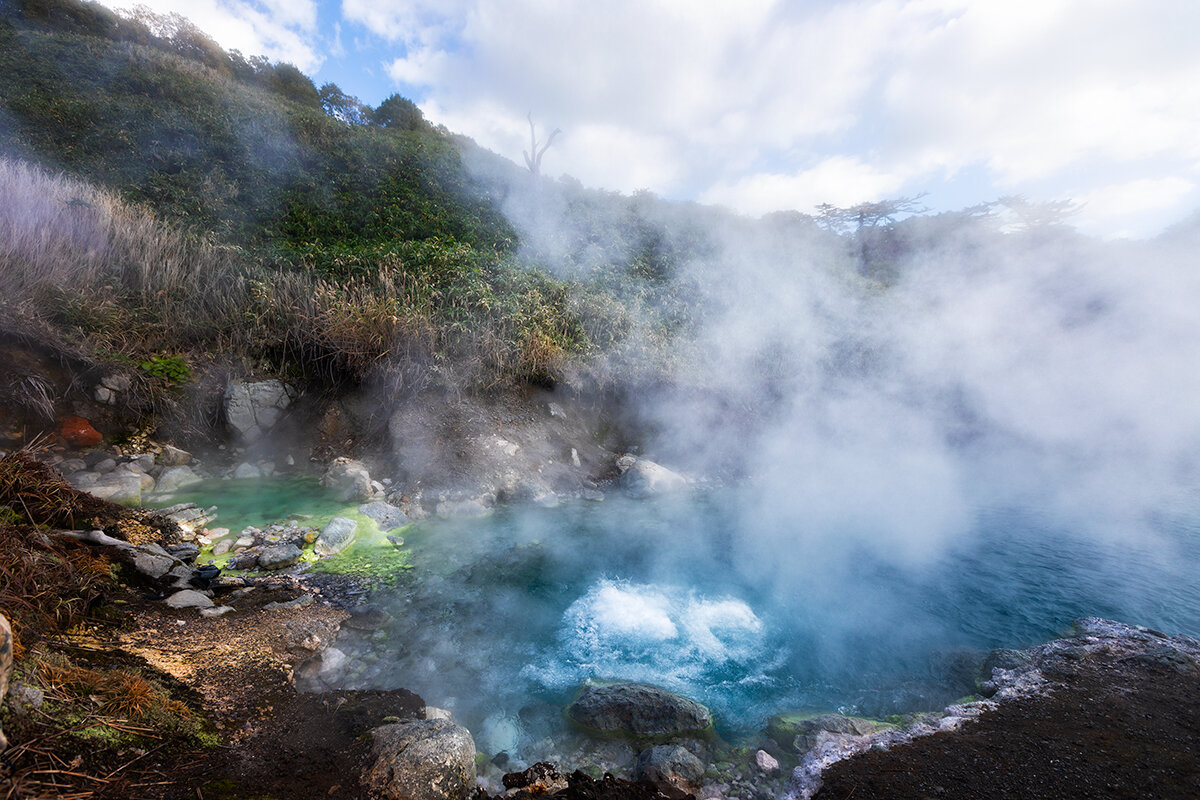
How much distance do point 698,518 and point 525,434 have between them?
300 cm

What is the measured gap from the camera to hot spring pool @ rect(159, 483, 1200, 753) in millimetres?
3301

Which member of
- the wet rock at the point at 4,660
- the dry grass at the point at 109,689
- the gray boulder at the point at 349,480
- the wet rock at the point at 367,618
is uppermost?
the wet rock at the point at 4,660

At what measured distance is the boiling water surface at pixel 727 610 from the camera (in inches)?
130

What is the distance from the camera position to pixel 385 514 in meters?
5.49

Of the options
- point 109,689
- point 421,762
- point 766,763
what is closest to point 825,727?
point 766,763

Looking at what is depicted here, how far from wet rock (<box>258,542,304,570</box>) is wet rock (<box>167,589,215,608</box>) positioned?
0.82 metres

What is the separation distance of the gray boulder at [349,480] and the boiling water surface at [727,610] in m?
1.07

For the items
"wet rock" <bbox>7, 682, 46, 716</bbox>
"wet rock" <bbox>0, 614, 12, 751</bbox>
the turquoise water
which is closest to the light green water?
the turquoise water

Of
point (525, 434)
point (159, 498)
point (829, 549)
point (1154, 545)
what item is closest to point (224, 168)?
point (159, 498)

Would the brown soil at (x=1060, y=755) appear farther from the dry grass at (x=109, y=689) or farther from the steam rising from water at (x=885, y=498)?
the dry grass at (x=109, y=689)

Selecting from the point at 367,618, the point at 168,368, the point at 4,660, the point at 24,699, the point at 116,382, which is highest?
the point at 168,368

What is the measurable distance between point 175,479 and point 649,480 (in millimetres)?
6251

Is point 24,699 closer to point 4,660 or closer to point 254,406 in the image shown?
point 4,660

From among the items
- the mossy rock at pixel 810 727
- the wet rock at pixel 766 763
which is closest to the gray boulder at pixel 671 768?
the wet rock at pixel 766 763
